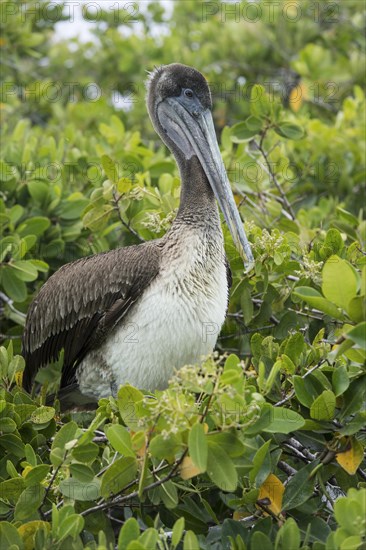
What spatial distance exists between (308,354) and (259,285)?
102 cm

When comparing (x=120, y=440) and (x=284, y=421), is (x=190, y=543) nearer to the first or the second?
(x=120, y=440)

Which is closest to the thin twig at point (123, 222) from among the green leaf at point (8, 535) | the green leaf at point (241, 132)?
the green leaf at point (241, 132)

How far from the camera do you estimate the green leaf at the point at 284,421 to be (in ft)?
11.0

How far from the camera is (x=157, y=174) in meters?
6.25

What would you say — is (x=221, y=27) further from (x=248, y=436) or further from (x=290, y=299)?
(x=248, y=436)

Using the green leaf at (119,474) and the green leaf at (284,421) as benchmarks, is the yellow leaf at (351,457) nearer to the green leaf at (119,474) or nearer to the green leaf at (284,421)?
the green leaf at (284,421)

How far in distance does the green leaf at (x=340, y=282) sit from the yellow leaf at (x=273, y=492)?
2.61ft

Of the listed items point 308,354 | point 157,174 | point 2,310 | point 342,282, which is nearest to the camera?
point 342,282

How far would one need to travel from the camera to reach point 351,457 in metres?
3.48

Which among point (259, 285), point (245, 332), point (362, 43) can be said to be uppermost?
point (362, 43)

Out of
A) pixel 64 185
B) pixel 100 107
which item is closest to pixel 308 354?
pixel 64 185

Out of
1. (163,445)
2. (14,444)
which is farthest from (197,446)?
(14,444)

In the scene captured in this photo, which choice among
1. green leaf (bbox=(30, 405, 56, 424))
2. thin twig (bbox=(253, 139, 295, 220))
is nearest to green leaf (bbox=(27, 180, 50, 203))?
thin twig (bbox=(253, 139, 295, 220))

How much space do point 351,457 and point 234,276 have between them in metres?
1.82
